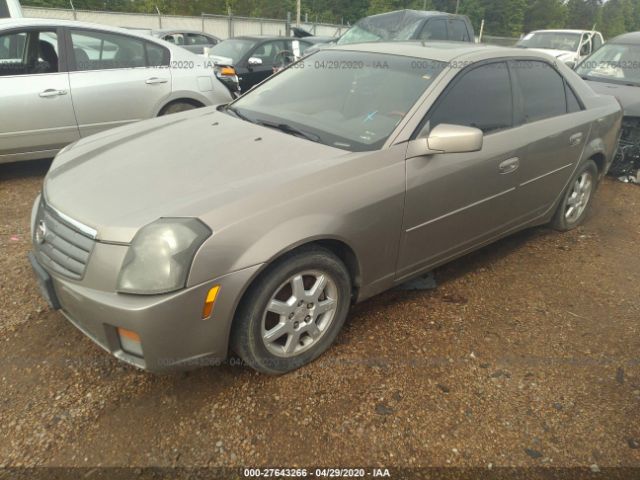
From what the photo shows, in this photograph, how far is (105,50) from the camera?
16.4 ft

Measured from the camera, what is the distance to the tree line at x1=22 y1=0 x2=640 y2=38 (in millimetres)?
37438

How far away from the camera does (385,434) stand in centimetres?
212

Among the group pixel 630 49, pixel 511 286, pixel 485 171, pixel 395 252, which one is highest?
pixel 630 49

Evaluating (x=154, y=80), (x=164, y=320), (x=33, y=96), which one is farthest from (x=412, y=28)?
(x=164, y=320)

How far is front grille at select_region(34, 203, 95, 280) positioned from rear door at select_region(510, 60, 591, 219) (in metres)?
2.70

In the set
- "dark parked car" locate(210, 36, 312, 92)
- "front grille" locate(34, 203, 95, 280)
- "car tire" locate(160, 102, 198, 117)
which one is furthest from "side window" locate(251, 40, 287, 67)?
"front grille" locate(34, 203, 95, 280)

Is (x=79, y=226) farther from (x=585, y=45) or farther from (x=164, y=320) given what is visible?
(x=585, y=45)

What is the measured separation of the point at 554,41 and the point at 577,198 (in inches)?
413

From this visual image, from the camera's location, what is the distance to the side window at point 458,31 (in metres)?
9.09

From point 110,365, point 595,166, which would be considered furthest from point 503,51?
point 110,365

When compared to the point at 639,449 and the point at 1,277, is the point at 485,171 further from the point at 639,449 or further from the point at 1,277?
the point at 1,277

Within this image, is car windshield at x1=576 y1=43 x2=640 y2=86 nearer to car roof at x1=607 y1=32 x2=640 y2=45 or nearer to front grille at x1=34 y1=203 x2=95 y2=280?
car roof at x1=607 y1=32 x2=640 y2=45

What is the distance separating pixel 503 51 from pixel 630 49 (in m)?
4.63

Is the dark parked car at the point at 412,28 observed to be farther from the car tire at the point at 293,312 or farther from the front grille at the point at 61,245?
the front grille at the point at 61,245
